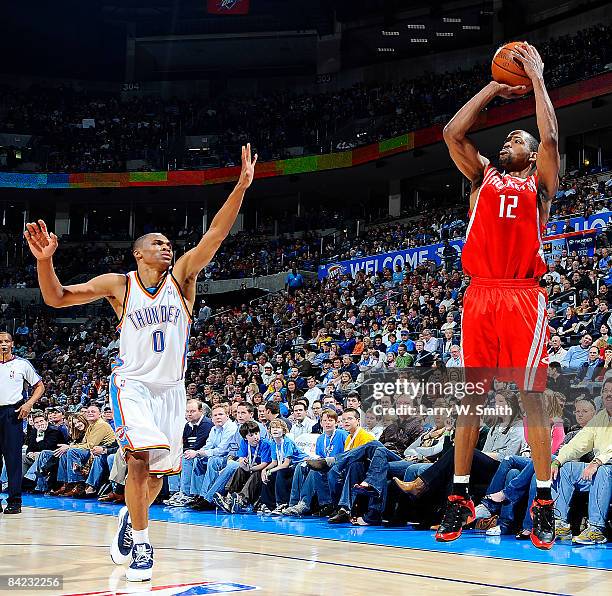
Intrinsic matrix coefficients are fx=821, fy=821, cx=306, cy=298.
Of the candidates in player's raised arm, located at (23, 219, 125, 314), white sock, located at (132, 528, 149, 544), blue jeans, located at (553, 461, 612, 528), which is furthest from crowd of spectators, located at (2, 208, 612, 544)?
player's raised arm, located at (23, 219, 125, 314)

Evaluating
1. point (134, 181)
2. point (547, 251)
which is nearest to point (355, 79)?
point (134, 181)

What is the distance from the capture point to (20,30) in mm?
35625

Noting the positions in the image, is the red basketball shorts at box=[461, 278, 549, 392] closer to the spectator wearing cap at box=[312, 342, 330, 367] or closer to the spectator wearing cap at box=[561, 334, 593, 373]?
the spectator wearing cap at box=[561, 334, 593, 373]

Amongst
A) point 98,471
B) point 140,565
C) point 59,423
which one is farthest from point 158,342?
point 59,423

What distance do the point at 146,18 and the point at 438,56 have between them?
13513 millimetres

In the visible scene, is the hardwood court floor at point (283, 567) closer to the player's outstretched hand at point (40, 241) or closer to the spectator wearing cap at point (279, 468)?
the spectator wearing cap at point (279, 468)

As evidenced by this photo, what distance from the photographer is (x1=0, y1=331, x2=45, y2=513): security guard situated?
852 cm

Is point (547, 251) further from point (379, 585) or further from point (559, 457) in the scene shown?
point (379, 585)

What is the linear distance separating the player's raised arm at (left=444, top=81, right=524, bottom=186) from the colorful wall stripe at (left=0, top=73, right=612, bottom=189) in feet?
57.4

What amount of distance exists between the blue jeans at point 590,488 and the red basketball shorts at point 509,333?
7.08 ft

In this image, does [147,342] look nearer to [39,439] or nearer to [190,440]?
[190,440]

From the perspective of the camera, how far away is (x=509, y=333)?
4.61 meters

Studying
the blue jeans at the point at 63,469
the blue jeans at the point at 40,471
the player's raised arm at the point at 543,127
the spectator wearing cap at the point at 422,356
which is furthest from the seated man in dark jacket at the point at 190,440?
the player's raised arm at the point at 543,127

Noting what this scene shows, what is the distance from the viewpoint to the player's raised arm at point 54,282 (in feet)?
16.1
